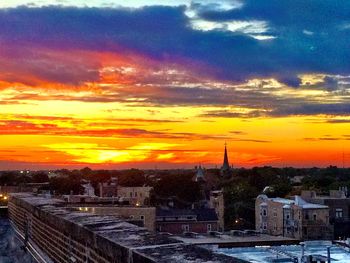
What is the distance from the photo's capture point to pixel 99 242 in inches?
230

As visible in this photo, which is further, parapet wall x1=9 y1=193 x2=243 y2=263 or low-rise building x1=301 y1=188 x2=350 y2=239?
low-rise building x1=301 y1=188 x2=350 y2=239

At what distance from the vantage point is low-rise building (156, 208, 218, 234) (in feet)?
147

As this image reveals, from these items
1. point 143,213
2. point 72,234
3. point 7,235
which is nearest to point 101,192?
point 143,213

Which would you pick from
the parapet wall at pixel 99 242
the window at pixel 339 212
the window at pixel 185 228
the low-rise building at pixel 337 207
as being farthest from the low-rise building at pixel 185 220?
the parapet wall at pixel 99 242

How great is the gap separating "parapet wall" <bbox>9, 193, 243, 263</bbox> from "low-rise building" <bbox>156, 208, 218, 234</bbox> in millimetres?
33599

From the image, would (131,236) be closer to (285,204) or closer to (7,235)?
(7,235)

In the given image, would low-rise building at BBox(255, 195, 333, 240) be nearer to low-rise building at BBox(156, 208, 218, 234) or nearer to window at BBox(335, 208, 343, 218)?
low-rise building at BBox(156, 208, 218, 234)

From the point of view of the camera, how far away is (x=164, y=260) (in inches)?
167

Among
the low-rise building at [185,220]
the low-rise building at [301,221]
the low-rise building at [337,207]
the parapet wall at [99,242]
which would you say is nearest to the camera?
the parapet wall at [99,242]

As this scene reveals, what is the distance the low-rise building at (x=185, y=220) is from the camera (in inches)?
1762

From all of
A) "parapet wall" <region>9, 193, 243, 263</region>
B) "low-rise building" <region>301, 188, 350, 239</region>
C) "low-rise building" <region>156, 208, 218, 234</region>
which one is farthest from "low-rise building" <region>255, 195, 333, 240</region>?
"parapet wall" <region>9, 193, 243, 263</region>

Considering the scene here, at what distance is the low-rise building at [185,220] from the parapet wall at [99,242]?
110 ft

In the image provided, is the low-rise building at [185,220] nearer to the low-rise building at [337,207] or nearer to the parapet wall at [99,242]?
the low-rise building at [337,207]

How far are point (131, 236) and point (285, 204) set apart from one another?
37.7m
